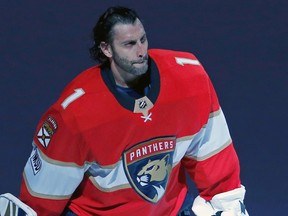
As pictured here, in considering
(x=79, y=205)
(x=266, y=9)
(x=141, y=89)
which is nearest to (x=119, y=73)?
(x=141, y=89)

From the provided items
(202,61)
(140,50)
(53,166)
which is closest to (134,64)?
(140,50)

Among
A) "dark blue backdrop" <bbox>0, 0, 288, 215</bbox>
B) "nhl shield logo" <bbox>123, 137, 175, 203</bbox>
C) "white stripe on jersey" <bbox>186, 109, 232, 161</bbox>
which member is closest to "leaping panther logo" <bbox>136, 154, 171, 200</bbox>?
"nhl shield logo" <bbox>123, 137, 175, 203</bbox>

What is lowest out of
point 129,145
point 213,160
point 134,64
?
point 213,160

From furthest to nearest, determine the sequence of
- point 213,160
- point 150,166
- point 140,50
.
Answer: point 213,160
point 150,166
point 140,50

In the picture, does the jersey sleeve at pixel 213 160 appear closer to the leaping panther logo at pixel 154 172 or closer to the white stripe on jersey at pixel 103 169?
the white stripe on jersey at pixel 103 169

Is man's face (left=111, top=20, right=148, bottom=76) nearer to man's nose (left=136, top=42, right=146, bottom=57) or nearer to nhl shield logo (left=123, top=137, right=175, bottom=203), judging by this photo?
man's nose (left=136, top=42, right=146, bottom=57)

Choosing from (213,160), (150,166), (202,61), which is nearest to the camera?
(150,166)

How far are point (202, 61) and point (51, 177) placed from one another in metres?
1.06

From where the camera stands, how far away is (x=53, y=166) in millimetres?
3041

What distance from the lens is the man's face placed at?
298 centimetres

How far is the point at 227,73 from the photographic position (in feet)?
13.1

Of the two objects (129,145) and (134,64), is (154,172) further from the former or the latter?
(134,64)

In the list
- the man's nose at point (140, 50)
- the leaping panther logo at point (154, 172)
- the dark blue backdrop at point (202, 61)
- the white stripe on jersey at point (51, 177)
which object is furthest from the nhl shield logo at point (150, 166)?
the dark blue backdrop at point (202, 61)

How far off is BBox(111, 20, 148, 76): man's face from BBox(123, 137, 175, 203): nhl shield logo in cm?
20
